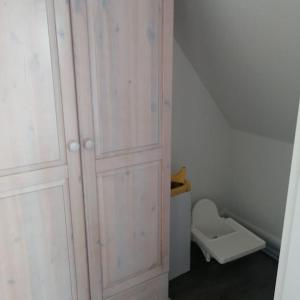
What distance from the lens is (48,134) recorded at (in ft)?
3.86

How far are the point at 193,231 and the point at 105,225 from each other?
0.97m

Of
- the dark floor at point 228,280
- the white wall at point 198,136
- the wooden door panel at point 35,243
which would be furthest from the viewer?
the white wall at point 198,136

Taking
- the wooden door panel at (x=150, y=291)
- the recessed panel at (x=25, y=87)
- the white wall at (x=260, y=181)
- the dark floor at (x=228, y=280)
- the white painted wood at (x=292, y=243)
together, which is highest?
the recessed panel at (x=25, y=87)

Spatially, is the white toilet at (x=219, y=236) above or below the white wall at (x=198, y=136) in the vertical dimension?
below

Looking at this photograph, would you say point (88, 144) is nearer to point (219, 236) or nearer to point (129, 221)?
point (129, 221)

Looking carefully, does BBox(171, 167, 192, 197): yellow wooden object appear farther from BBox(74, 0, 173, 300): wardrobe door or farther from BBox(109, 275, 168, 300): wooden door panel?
BBox(109, 275, 168, 300): wooden door panel

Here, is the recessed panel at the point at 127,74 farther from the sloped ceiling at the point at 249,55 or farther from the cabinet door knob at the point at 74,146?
the sloped ceiling at the point at 249,55

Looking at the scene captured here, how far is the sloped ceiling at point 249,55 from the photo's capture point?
4.36 ft

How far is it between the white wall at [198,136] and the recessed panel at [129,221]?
78 centimetres

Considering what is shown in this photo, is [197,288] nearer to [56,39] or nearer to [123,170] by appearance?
[123,170]

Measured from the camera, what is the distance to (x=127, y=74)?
4.31ft

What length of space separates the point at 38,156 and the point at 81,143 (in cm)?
19

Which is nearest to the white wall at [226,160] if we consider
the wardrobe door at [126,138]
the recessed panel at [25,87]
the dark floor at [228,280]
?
the dark floor at [228,280]

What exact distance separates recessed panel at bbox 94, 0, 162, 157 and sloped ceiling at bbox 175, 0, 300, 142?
0.42 m
